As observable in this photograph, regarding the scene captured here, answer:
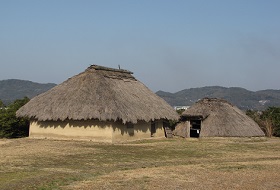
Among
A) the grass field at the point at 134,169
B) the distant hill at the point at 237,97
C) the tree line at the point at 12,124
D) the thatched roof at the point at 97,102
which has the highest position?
the distant hill at the point at 237,97

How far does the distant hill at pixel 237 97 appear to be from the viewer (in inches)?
5399

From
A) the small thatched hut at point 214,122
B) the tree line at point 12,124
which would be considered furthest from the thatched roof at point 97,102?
the small thatched hut at point 214,122

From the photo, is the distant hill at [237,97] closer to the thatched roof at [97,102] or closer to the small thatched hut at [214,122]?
the small thatched hut at [214,122]

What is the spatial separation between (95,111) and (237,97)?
5075 inches

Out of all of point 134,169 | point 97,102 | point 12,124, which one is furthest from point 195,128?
point 134,169

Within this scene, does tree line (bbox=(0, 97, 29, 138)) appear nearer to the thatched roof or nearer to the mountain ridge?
the thatched roof

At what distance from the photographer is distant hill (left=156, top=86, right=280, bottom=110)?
137 m

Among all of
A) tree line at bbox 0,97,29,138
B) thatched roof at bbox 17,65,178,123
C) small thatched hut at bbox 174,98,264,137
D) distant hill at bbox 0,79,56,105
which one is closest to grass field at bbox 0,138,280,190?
thatched roof at bbox 17,65,178,123

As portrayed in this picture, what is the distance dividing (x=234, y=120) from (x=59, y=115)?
13225mm

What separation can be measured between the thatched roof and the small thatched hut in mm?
1956

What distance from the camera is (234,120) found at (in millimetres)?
30516

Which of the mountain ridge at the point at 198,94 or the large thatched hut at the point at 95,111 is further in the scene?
the mountain ridge at the point at 198,94

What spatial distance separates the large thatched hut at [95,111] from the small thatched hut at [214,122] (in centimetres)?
258

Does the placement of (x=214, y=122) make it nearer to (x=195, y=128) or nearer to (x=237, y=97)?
(x=195, y=128)
